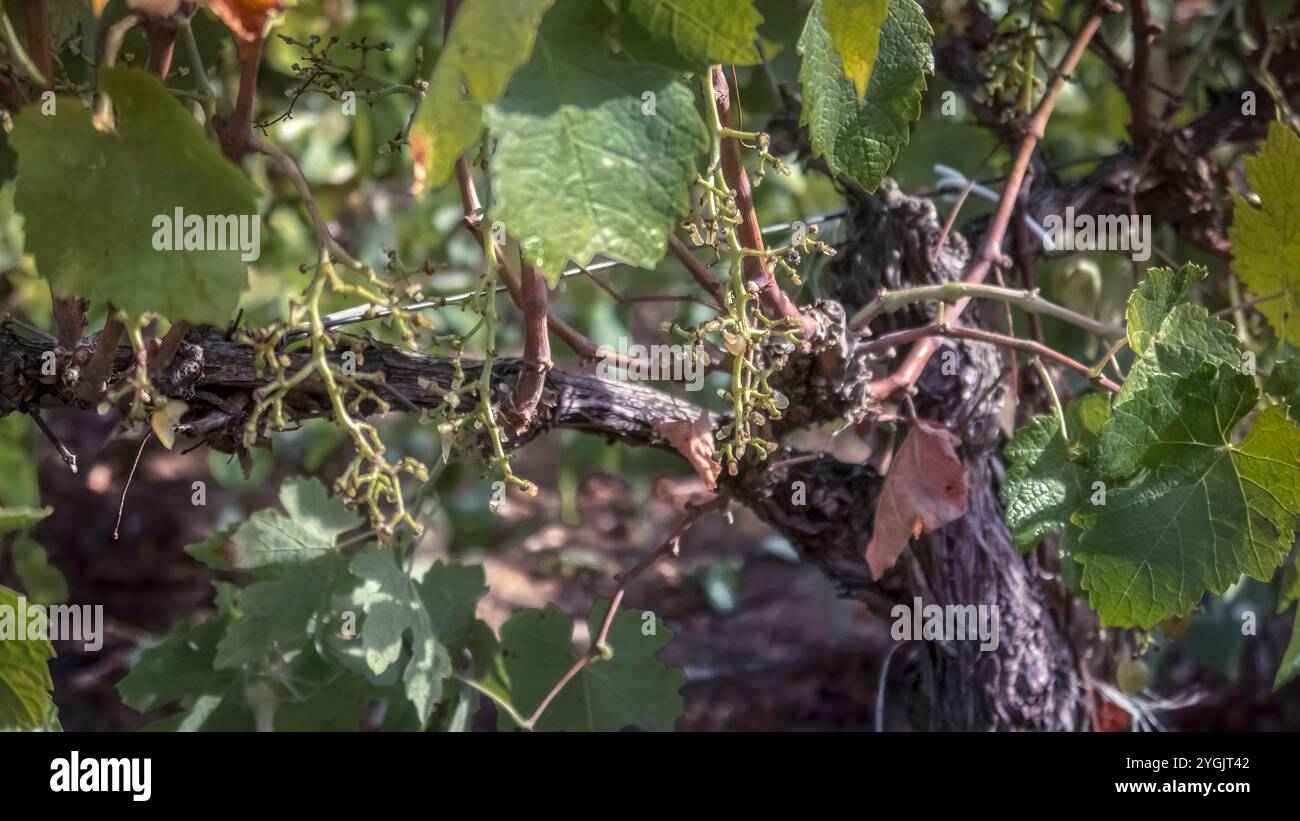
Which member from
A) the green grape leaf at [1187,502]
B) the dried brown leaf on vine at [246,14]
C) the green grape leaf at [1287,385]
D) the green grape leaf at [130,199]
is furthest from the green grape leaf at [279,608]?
the green grape leaf at [1287,385]

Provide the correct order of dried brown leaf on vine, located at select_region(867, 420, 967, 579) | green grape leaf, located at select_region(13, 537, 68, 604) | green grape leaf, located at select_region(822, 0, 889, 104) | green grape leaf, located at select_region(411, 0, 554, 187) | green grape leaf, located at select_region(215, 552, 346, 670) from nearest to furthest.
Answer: green grape leaf, located at select_region(411, 0, 554, 187), green grape leaf, located at select_region(822, 0, 889, 104), dried brown leaf on vine, located at select_region(867, 420, 967, 579), green grape leaf, located at select_region(215, 552, 346, 670), green grape leaf, located at select_region(13, 537, 68, 604)

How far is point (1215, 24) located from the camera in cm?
153

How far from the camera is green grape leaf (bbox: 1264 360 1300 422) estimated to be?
38.2 inches

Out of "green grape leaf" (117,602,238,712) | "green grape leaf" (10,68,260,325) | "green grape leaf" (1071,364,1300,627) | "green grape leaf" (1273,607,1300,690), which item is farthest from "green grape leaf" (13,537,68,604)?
"green grape leaf" (1273,607,1300,690)

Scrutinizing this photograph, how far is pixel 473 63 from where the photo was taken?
0.61 m

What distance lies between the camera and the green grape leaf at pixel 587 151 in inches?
25.6

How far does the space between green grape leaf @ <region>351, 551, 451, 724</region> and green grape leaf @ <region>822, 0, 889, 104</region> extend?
2.07 ft

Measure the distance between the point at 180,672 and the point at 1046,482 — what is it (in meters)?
0.97

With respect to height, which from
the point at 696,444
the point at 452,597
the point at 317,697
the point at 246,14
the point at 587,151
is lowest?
the point at 317,697

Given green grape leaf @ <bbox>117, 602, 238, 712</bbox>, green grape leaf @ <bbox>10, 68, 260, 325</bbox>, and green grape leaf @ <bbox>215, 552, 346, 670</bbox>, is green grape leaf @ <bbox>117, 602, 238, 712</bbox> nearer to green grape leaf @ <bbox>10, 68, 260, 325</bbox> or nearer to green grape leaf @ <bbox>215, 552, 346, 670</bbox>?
green grape leaf @ <bbox>215, 552, 346, 670</bbox>

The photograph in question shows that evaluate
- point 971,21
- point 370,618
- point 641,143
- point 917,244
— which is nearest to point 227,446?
point 370,618

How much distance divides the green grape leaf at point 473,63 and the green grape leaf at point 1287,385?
72cm

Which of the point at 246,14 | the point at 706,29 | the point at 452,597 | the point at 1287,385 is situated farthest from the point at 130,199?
the point at 1287,385

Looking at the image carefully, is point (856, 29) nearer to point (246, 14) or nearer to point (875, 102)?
point (875, 102)
